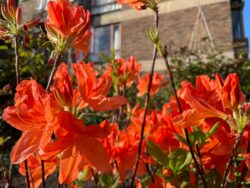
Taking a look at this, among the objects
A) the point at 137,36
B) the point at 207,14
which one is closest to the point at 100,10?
the point at 137,36

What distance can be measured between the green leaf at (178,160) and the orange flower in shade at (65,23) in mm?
336

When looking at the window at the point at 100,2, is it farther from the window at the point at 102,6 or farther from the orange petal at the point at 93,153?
the orange petal at the point at 93,153

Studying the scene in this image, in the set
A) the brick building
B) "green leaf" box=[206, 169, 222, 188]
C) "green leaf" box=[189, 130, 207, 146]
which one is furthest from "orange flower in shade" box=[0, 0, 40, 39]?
the brick building

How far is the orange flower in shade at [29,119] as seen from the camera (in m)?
0.53

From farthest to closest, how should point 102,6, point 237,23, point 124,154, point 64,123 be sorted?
point 102,6
point 237,23
point 124,154
point 64,123

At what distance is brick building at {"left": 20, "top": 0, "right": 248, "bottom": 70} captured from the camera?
9.86 meters

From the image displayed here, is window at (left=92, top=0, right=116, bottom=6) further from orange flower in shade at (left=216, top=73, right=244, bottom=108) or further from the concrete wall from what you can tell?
orange flower in shade at (left=216, top=73, right=244, bottom=108)

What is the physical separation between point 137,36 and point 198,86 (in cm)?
1073

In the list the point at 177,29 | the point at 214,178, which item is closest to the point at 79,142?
the point at 214,178

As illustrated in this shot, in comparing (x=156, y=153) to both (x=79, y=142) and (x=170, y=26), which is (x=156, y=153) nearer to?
(x=79, y=142)

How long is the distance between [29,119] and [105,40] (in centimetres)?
1198

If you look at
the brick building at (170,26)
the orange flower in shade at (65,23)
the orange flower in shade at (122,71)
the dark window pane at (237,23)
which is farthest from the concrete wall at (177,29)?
the orange flower in shade at (65,23)

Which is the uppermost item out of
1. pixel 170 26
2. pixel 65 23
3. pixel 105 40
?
pixel 170 26

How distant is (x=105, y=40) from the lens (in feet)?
40.5
